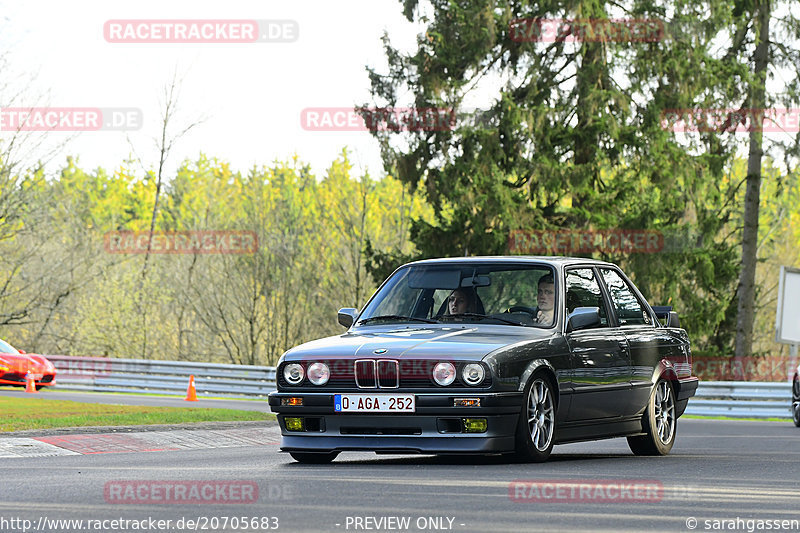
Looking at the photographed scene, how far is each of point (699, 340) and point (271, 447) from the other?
26.6 m

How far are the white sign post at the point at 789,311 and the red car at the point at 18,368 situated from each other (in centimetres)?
1786

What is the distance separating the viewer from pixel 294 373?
1008 centimetres

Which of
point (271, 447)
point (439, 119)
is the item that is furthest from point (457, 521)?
point (439, 119)

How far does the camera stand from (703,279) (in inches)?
1340

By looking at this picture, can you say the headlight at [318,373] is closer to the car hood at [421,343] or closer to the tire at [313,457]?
the car hood at [421,343]

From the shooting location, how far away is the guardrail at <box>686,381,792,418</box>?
2727cm

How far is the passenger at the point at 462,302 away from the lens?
1088 centimetres

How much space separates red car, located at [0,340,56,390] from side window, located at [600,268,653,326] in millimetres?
21892

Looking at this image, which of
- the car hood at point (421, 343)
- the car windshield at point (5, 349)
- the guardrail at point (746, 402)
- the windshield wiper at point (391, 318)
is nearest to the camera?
the car hood at point (421, 343)

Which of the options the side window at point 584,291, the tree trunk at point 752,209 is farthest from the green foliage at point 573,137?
the side window at point 584,291

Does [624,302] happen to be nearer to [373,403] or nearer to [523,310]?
[523,310]

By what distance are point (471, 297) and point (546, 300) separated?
0.65 metres

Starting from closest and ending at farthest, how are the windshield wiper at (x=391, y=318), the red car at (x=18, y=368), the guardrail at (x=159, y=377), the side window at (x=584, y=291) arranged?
the windshield wiper at (x=391, y=318) < the side window at (x=584, y=291) < the red car at (x=18, y=368) < the guardrail at (x=159, y=377)

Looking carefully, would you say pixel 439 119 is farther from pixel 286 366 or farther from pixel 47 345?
pixel 286 366
